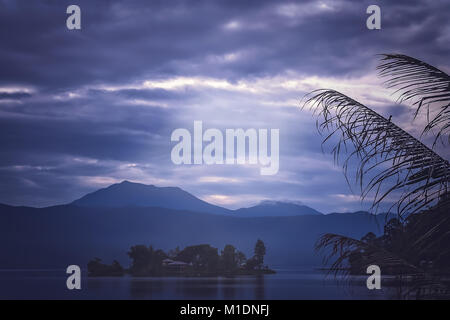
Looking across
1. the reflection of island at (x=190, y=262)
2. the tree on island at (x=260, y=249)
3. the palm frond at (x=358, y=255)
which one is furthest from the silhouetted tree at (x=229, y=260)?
the palm frond at (x=358, y=255)

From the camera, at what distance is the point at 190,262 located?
10438 centimetres

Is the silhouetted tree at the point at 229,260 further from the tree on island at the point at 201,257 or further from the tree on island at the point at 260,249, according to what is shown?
the tree on island at the point at 260,249

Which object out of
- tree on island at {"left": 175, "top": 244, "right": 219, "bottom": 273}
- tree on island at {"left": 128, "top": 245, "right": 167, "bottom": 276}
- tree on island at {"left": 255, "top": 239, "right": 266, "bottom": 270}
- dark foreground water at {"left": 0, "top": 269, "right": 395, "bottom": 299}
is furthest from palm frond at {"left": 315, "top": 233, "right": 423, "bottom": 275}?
tree on island at {"left": 128, "top": 245, "right": 167, "bottom": 276}

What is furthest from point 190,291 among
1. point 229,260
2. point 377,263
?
point 377,263

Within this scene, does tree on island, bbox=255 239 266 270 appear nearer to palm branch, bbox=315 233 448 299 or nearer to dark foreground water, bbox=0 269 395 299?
dark foreground water, bbox=0 269 395 299

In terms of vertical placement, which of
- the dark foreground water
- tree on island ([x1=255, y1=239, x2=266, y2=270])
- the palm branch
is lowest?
the dark foreground water

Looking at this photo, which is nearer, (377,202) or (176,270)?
(377,202)

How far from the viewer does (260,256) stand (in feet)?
326

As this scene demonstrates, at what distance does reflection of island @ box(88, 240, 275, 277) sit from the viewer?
98.5m

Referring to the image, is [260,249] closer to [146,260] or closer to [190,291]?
[190,291]
